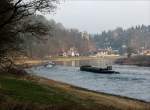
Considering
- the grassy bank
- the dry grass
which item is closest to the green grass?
the grassy bank

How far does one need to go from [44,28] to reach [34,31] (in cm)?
53

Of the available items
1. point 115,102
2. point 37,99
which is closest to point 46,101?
point 37,99

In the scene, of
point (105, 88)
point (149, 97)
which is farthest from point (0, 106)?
point (105, 88)

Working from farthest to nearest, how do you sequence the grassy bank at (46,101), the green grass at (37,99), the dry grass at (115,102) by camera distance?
the dry grass at (115,102), the green grass at (37,99), the grassy bank at (46,101)

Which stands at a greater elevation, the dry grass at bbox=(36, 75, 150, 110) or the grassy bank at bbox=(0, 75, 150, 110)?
the grassy bank at bbox=(0, 75, 150, 110)

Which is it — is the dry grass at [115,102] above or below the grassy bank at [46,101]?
below

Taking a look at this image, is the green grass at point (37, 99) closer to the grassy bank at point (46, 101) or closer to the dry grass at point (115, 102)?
the grassy bank at point (46, 101)

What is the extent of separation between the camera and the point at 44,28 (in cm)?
1919

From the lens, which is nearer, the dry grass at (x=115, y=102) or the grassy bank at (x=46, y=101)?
the grassy bank at (x=46, y=101)

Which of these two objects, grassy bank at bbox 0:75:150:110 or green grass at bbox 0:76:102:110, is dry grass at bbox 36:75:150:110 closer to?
grassy bank at bbox 0:75:150:110

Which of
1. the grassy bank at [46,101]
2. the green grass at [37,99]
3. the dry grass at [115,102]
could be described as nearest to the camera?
the grassy bank at [46,101]

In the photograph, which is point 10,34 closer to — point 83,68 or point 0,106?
point 0,106

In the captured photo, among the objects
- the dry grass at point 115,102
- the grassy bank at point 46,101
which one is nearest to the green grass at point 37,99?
the grassy bank at point 46,101

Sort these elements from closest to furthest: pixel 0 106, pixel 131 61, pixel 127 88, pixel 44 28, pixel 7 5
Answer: pixel 0 106
pixel 7 5
pixel 44 28
pixel 127 88
pixel 131 61
